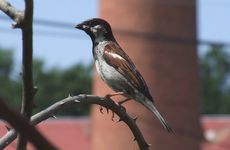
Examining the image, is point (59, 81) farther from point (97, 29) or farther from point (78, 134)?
point (97, 29)

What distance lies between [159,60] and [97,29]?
65.9ft

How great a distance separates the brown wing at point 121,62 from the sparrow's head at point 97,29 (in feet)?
0.53

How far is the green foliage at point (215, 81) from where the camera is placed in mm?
64625

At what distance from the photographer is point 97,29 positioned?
3205 mm

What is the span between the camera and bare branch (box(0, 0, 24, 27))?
120 centimetres

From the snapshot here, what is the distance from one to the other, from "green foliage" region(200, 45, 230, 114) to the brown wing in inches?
2357

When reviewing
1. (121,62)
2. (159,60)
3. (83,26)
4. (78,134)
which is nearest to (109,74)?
(121,62)

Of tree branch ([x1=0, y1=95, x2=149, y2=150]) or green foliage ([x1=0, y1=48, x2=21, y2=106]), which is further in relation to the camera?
green foliage ([x1=0, y1=48, x2=21, y2=106])

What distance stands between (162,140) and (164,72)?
5.81 ft

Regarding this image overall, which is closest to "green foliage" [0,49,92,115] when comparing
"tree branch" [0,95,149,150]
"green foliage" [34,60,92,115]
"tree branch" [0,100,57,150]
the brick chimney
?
"green foliage" [34,60,92,115]

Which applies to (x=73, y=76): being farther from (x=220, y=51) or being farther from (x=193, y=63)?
(x=193, y=63)

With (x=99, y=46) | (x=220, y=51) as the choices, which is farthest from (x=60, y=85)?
(x=99, y=46)

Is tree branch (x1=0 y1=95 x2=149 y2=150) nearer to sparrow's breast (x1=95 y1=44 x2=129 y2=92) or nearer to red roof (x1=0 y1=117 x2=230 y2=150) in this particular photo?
sparrow's breast (x1=95 y1=44 x2=129 y2=92)

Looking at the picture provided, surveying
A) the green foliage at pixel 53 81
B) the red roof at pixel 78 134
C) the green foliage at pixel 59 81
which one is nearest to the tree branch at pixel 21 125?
the red roof at pixel 78 134
